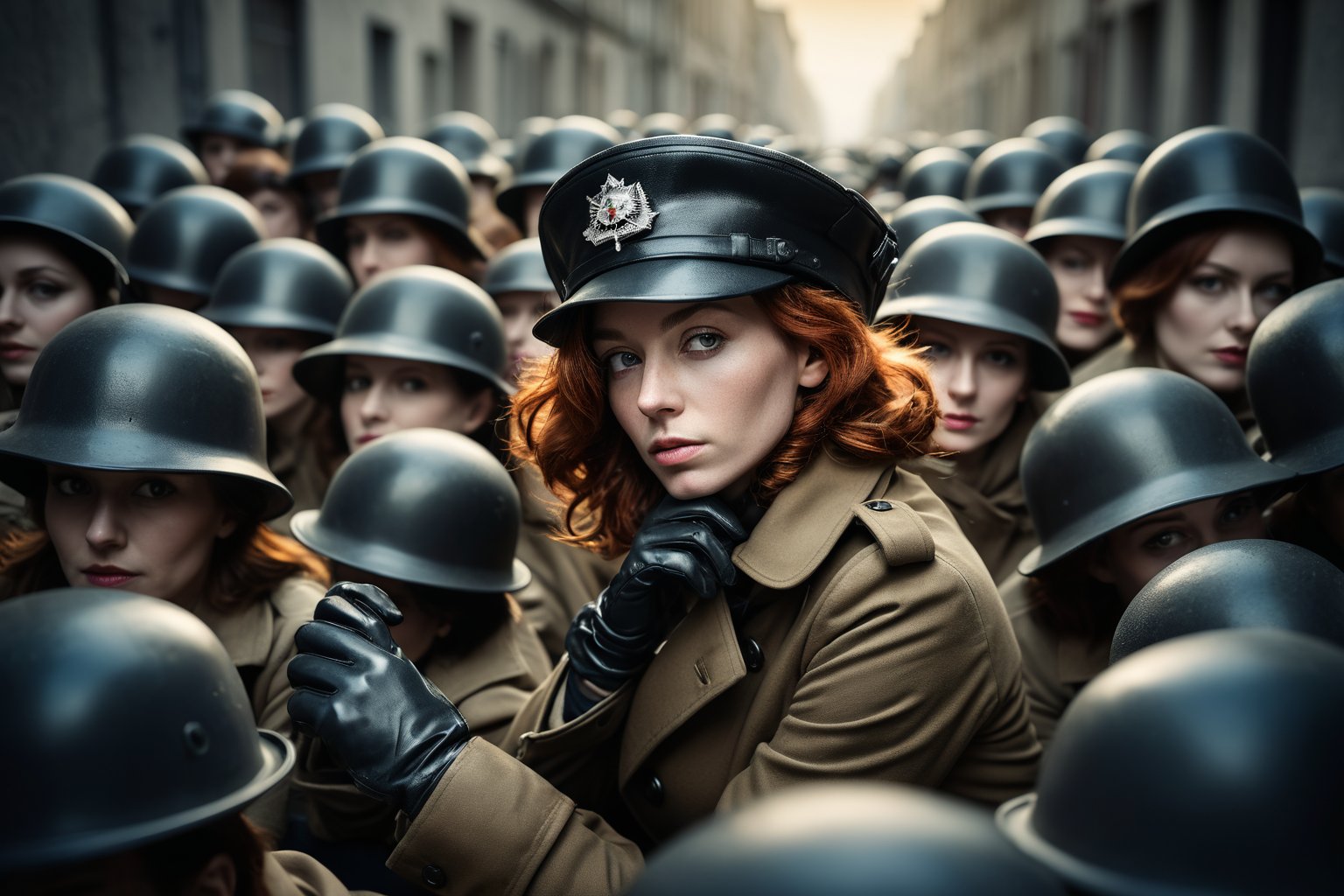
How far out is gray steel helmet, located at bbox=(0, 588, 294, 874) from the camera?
1.46m

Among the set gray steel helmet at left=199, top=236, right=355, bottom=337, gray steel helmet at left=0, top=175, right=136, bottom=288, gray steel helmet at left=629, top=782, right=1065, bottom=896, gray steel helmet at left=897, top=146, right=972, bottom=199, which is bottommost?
gray steel helmet at left=629, top=782, right=1065, bottom=896

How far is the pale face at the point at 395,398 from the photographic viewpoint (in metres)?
4.45

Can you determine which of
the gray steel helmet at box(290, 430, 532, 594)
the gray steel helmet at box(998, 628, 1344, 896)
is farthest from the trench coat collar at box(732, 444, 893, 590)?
the gray steel helmet at box(290, 430, 532, 594)

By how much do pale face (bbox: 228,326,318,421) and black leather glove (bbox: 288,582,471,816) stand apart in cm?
300

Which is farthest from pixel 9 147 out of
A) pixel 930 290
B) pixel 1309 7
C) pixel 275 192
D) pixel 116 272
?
pixel 1309 7

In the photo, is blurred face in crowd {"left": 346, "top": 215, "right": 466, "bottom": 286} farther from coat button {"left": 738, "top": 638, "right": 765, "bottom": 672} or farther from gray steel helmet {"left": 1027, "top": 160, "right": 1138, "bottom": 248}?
coat button {"left": 738, "top": 638, "right": 765, "bottom": 672}

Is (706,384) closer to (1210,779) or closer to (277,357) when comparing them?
(1210,779)

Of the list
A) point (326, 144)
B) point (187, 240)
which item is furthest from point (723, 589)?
point (326, 144)

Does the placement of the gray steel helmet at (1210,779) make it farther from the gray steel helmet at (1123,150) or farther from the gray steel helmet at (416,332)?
the gray steel helmet at (1123,150)

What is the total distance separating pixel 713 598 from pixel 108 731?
117 cm

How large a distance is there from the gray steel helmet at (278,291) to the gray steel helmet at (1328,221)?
4402mm

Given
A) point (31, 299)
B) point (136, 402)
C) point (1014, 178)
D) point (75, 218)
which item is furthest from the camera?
point (1014, 178)

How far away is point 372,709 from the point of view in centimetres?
211

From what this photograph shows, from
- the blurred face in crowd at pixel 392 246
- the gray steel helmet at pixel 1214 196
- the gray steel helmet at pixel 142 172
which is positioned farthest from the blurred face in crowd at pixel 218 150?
the gray steel helmet at pixel 1214 196
